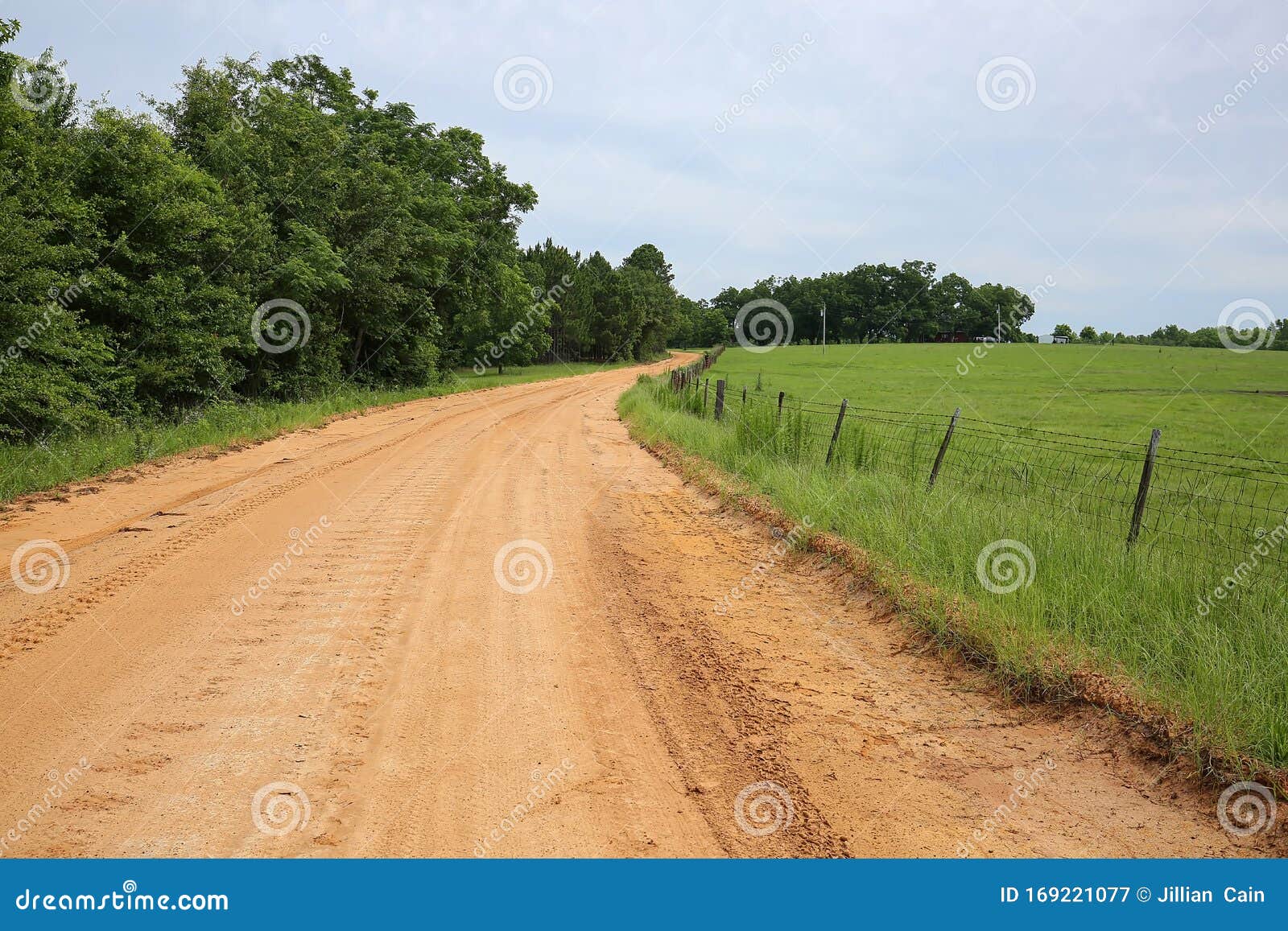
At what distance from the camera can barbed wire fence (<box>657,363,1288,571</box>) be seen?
670cm

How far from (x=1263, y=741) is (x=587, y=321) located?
68.0 meters

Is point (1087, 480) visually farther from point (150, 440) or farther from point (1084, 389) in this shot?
point (1084, 389)


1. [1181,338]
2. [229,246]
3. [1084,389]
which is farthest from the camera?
[1181,338]

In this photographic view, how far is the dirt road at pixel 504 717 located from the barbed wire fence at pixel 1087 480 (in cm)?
252

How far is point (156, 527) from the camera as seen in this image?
343 inches

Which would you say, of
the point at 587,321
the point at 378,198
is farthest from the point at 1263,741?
the point at 587,321

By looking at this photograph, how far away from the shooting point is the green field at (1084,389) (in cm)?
2456

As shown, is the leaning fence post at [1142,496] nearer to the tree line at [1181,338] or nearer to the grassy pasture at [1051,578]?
the grassy pasture at [1051,578]

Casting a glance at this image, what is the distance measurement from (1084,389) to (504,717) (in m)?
45.4

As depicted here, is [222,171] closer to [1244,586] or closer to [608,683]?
[608,683]

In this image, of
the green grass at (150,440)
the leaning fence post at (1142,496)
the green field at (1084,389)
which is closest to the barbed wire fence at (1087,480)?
the leaning fence post at (1142,496)

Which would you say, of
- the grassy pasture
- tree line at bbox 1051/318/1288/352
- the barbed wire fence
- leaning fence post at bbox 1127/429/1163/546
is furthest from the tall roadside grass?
tree line at bbox 1051/318/1288/352

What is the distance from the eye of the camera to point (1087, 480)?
852 cm

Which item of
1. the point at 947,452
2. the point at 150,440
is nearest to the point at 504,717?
the point at 947,452
